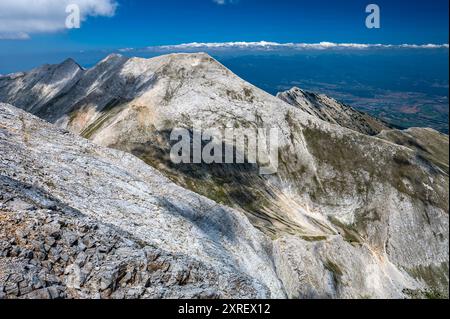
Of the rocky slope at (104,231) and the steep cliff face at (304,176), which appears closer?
the rocky slope at (104,231)

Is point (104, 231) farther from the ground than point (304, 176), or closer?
farther from the ground

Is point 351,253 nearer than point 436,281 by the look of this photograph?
Yes

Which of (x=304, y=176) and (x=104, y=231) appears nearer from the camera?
(x=104, y=231)

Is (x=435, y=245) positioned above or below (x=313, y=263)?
below

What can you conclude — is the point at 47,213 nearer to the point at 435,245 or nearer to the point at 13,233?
the point at 13,233

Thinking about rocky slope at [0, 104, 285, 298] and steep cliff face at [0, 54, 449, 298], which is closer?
rocky slope at [0, 104, 285, 298]

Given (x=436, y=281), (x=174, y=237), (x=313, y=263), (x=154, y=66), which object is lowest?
(x=436, y=281)

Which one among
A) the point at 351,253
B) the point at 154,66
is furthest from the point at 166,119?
the point at 351,253
